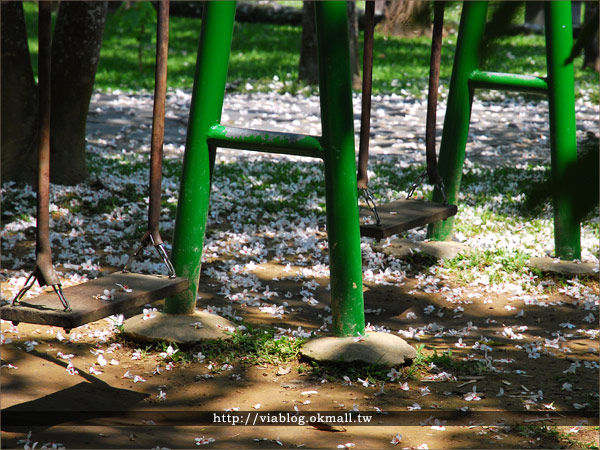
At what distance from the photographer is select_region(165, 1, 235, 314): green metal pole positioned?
13.4 feet

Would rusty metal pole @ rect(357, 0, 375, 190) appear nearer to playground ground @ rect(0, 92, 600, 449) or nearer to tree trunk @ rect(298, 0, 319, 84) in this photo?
playground ground @ rect(0, 92, 600, 449)

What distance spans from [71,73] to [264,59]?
10.9 m

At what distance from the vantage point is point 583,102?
1330 cm

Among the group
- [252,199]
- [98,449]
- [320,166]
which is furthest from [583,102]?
[98,449]

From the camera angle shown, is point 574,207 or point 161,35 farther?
point 161,35

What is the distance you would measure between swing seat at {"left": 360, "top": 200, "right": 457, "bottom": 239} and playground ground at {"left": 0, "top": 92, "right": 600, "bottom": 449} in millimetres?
531

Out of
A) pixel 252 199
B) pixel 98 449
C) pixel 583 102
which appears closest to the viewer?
pixel 98 449

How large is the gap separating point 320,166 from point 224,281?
4081mm

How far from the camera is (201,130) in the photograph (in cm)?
411

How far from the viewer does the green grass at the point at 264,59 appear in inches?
590

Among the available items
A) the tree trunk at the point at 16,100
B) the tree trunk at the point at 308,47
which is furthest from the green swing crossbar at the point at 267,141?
the tree trunk at the point at 308,47

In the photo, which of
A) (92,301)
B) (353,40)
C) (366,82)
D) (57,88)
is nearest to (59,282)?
(92,301)

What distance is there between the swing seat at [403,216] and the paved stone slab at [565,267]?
3.37ft

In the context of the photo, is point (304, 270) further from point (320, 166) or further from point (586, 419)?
→ point (320, 166)
